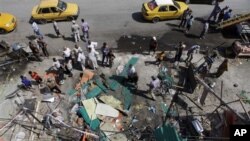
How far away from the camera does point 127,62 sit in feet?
68.2

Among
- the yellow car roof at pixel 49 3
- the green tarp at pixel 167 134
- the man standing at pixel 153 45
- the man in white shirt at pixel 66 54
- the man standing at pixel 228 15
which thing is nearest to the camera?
the green tarp at pixel 167 134

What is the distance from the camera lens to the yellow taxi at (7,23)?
875 inches

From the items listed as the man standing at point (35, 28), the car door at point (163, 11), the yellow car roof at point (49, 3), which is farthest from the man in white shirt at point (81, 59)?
the car door at point (163, 11)

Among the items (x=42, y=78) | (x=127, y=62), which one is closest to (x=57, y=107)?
(x=42, y=78)

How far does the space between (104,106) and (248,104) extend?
8.04m

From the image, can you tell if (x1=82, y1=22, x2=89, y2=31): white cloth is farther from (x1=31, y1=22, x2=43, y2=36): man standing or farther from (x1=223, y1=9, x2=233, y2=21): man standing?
(x1=223, y1=9, x2=233, y2=21): man standing

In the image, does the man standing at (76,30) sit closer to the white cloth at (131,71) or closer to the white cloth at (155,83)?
the white cloth at (131,71)

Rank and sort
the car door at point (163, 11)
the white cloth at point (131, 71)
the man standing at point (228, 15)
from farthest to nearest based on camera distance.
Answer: the car door at point (163, 11), the man standing at point (228, 15), the white cloth at point (131, 71)

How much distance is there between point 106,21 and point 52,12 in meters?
3.83

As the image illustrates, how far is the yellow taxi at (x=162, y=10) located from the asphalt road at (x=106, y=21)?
1.62 ft

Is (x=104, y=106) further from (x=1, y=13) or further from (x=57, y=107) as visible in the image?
(x=1, y=13)

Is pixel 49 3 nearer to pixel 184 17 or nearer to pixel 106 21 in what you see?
pixel 106 21

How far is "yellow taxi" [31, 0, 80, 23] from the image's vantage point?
2267 cm

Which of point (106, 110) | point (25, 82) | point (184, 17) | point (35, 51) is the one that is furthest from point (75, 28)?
point (184, 17)
